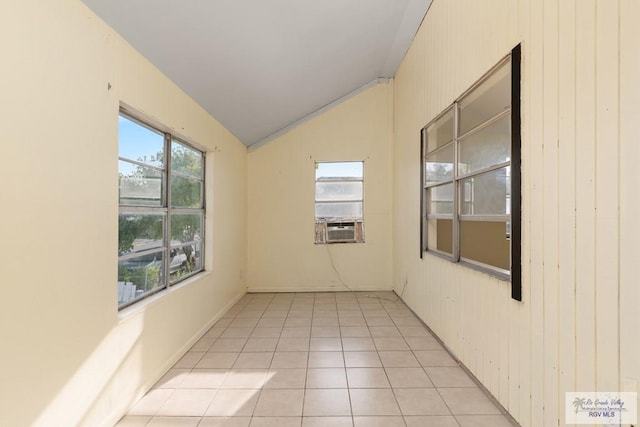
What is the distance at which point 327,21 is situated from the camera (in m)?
2.96

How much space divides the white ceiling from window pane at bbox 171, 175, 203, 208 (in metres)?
0.83

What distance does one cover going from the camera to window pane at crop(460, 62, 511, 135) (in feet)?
6.77

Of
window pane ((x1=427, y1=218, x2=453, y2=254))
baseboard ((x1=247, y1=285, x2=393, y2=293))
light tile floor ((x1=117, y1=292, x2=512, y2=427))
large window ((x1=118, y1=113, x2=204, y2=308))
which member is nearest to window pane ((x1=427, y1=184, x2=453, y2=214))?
window pane ((x1=427, y1=218, x2=453, y2=254))

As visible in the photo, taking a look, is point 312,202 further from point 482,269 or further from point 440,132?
point 482,269

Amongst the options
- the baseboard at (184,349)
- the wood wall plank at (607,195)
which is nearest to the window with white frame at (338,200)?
the baseboard at (184,349)

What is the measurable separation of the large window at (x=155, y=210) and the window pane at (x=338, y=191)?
2085 millimetres

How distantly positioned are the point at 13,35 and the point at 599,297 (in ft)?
8.58

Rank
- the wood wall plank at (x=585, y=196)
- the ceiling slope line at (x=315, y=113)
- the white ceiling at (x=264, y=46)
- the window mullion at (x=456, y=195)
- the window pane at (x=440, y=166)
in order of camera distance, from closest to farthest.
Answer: the wood wall plank at (x=585, y=196) → the white ceiling at (x=264, y=46) → the window mullion at (x=456, y=195) → the window pane at (x=440, y=166) → the ceiling slope line at (x=315, y=113)

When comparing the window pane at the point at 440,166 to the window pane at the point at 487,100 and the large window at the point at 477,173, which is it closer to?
the large window at the point at 477,173

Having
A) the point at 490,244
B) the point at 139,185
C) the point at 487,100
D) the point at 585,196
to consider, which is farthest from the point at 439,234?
the point at 139,185

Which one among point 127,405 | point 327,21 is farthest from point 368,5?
point 127,405

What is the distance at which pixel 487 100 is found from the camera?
2355 millimetres

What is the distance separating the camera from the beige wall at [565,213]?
117 cm

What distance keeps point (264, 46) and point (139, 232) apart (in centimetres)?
194
